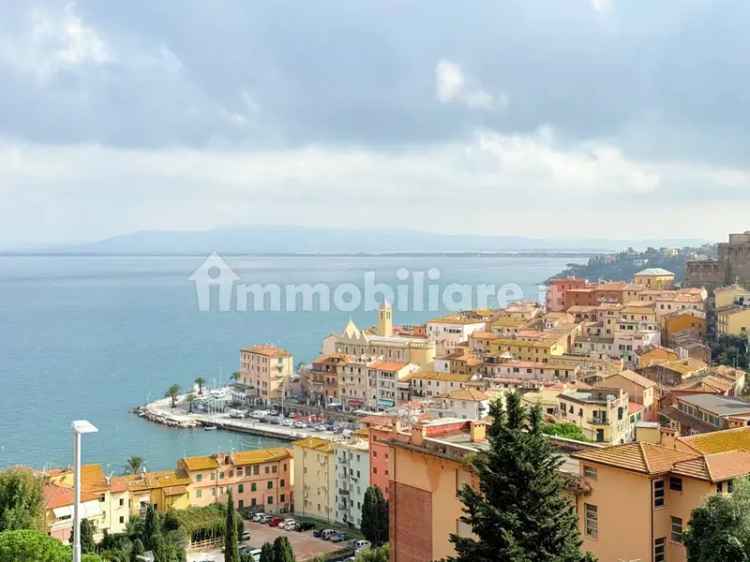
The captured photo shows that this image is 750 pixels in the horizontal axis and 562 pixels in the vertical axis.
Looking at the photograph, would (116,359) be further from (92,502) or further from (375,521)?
(375,521)

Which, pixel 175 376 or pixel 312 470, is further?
pixel 175 376

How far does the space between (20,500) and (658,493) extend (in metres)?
9.84

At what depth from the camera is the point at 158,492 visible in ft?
62.5

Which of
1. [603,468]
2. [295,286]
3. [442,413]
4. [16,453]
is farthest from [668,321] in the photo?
[295,286]

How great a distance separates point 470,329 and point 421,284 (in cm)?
7601

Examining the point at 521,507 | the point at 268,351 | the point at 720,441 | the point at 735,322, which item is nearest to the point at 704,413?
the point at 720,441

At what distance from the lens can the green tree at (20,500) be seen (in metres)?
12.7

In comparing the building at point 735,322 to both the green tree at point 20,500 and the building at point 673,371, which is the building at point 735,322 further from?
the green tree at point 20,500

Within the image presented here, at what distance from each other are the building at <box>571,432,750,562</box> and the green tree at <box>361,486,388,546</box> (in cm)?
959

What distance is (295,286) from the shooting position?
111 metres

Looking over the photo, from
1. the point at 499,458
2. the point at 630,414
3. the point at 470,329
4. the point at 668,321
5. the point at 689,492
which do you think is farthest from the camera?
the point at 470,329

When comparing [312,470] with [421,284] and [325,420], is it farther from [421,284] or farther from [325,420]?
[421,284]

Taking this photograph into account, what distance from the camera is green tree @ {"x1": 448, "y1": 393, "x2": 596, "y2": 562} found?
19.3ft

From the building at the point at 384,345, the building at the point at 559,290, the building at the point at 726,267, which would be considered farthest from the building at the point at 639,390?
the building at the point at 559,290
